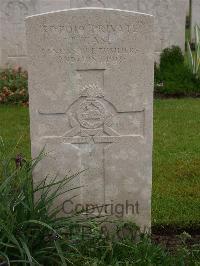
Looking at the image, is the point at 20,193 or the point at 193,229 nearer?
the point at 20,193

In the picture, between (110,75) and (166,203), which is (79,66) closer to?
(110,75)

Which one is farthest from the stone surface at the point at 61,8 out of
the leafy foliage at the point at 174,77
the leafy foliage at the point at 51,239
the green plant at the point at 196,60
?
the leafy foliage at the point at 51,239

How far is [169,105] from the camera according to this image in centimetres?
841

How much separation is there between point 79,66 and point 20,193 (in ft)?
2.98

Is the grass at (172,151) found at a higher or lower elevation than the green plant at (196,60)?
lower

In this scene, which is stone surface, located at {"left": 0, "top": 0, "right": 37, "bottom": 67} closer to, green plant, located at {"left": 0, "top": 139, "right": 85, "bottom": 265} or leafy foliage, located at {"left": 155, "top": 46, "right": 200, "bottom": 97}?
leafy foliage, located at {"left": 155, "top": 46, "right": 200, "bottom": 97}

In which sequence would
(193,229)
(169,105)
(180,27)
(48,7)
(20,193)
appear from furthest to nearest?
(180,27) < (48,7) < (169,105) < (193,229) < (20,193)

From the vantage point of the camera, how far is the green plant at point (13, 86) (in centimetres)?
856

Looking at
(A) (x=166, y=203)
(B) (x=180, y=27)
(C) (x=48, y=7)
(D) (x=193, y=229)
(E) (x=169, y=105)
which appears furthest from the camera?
(B) (x=180, y=27)

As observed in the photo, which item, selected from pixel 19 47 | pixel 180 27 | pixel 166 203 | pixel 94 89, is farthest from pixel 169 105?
pixel 94 89

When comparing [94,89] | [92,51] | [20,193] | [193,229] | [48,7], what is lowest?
[193,229]

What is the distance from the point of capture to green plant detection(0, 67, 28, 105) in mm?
8562

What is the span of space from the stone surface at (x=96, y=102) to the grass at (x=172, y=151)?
2.19 ft

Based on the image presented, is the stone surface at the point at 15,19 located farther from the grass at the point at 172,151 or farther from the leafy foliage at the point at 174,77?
the leafy foliage at the point at 174,77
